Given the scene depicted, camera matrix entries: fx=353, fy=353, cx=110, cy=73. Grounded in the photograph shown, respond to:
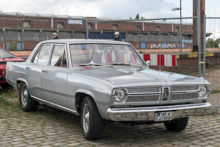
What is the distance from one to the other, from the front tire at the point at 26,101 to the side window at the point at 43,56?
2.18 feet

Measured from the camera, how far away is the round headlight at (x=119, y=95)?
16.2 feet

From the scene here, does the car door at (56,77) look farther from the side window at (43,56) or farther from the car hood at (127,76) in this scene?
the car hood at (127,76)

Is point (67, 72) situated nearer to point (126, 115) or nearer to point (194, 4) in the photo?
point (126, 115)

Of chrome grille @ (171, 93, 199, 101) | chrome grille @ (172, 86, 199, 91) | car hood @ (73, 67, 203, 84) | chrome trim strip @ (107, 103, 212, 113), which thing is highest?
car hood @ (73, 67, 203, 84)

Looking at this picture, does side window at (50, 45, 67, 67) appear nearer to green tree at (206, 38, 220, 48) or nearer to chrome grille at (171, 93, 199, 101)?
chrome grille at (171, 93, 199, 101)

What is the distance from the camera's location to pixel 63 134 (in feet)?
19.5

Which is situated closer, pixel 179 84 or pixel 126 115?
pixel 126 115

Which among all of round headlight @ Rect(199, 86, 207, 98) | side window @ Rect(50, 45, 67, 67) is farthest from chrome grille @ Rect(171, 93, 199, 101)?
side window @ Rect(50, 45, 67, 67)

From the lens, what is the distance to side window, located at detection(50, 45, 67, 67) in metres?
6.50

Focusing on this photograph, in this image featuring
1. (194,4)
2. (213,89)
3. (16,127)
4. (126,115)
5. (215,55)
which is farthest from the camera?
(194,4)

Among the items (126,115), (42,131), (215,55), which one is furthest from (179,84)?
(215,55)

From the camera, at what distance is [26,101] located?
7855mm

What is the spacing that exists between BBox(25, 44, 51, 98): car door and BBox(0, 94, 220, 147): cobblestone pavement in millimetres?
595

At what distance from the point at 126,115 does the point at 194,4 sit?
12.9 metres
